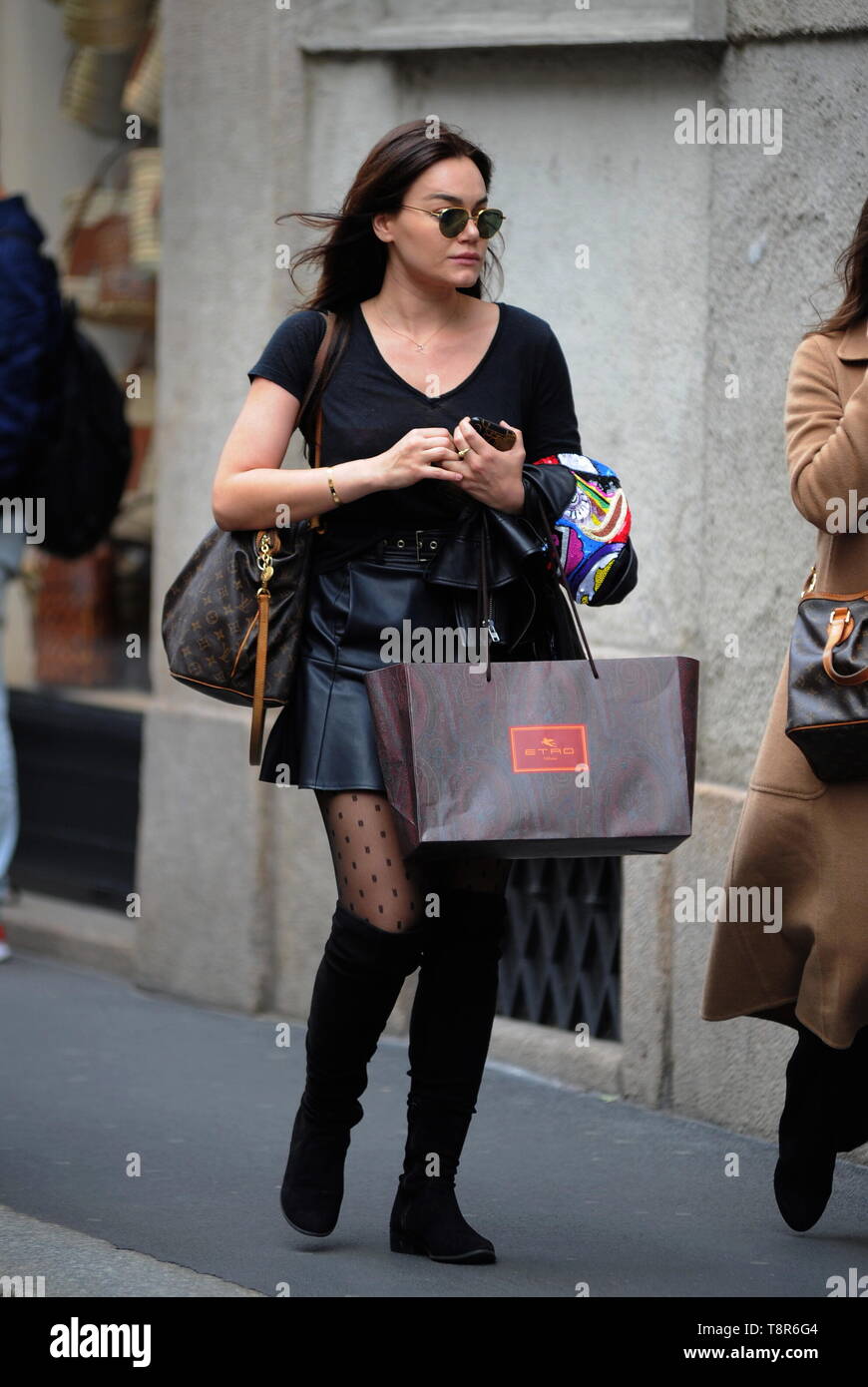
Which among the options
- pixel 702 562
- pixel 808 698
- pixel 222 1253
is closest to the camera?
pixel 808 698

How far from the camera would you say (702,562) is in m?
5.27

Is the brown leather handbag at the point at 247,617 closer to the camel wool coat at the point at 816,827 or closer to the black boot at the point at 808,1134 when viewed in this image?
the camel wool coat at the point at 816,827

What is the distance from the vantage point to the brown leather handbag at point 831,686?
3.71m

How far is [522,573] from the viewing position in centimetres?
384

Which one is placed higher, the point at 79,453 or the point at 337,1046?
A: the point at 79,453

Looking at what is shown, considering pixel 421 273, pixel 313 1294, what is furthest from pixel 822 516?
pixel 313 1294

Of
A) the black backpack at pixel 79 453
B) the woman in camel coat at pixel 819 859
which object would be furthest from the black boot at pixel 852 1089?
the black backpack at pixel 79 453

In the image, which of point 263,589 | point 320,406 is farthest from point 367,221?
point 263,589

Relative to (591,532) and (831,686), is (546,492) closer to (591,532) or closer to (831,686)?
(591,532)

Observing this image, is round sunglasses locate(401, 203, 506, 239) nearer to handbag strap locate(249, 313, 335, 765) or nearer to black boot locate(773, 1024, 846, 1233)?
handbag strap locate(249, 313, 335, 765)

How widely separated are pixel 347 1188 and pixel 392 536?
4.90 feet
